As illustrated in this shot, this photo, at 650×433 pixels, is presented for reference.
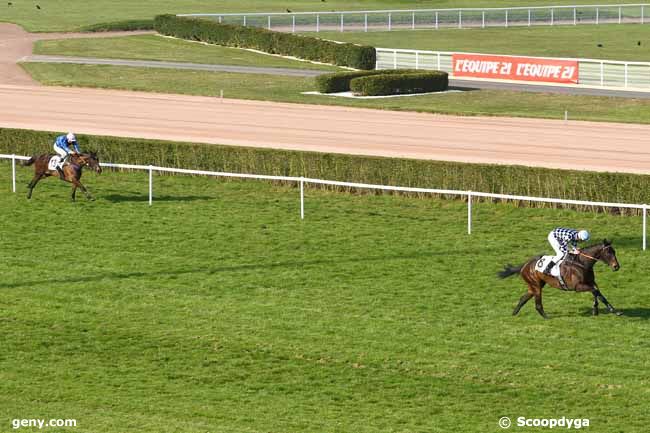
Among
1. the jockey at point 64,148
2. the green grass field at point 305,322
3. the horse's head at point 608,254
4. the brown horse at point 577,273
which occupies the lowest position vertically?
the green grass field at point 305,322

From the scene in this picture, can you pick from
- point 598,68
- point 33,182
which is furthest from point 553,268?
point 598,68

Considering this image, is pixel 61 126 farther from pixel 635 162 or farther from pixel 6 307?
pixel 6 307

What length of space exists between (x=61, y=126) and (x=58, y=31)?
3260 centimetres

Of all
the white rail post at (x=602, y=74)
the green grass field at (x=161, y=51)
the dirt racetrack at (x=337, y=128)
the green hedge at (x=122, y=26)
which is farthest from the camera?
the green hedge at (x=122, y=26)

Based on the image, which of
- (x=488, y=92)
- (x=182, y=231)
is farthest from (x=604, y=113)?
(x=182, y=231)

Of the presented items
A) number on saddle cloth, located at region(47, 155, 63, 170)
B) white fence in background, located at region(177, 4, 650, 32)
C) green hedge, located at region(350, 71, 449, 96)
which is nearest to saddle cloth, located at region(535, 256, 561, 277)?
number on saddle cloth, located at region(47, 155, 63, 170)

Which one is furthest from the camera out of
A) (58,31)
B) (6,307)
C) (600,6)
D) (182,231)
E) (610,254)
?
(600,6)

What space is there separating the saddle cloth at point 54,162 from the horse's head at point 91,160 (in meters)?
0.73

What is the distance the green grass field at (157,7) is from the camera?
261ft

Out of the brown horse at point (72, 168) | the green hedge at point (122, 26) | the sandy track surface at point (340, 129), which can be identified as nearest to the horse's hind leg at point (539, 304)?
the brown horse at point (72, 168)

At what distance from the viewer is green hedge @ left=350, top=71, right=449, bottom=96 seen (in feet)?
162

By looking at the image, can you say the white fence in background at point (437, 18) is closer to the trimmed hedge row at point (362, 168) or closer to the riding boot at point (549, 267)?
the trimmed hedge row at point (362, 168)

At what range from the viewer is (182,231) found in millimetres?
26719
